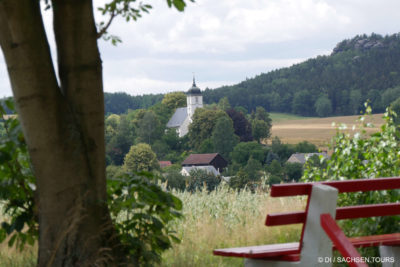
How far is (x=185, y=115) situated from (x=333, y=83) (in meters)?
33.7

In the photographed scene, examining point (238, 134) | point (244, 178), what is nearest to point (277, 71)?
point (238, 134)

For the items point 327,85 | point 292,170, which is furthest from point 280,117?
point 292,170

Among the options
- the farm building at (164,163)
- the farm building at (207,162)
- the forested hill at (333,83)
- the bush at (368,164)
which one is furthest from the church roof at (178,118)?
the bush at (368,164)

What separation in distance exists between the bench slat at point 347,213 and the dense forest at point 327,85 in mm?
97410

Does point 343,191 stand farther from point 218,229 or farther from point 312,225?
point 218,229

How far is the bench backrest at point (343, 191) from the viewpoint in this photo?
275 cm

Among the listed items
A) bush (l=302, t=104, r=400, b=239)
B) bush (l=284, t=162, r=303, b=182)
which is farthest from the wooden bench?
bush (l=284, t=162, r=303, b=182)

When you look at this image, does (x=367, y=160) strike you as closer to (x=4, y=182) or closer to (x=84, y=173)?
(x=84, y=173)

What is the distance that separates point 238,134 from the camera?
109 meters

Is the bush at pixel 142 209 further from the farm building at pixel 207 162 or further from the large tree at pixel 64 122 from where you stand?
the farm building at pixel 207 162

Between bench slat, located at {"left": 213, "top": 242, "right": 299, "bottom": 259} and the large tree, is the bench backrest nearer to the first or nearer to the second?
bench slat, located at {"left": 213, "top": 242, "right": 299, "bottom": 259}

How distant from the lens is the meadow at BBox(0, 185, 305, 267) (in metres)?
4.11

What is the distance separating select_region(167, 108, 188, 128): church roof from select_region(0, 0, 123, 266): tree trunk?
382ft

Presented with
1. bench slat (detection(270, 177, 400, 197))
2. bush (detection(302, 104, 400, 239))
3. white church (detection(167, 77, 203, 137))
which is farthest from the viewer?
white church (detection(167, 77, 203, 137))
